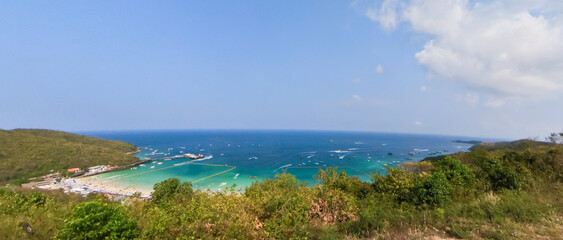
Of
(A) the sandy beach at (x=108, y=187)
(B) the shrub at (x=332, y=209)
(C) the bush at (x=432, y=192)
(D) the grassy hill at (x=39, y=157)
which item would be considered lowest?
(A) the sandy beach at (x=108, y=187)

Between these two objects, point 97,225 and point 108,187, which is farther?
point 108,187

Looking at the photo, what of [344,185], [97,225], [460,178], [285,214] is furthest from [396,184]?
[97,225]

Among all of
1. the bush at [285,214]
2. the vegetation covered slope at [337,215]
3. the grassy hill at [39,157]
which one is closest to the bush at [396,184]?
the vegetation covered slope at [337,215]

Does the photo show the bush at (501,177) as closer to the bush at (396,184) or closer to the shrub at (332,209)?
the bush at (396,184)

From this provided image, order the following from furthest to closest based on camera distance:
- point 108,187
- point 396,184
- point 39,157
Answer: point 39,157 < point 108,187 < point 396,184

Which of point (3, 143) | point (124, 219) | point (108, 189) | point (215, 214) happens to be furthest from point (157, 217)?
point (3, 143)

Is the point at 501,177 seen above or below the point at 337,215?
above

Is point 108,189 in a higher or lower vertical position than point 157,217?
lower

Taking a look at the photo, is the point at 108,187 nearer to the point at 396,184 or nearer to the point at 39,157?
the point at 39,157

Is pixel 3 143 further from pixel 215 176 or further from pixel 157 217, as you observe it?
pixel 157 217
